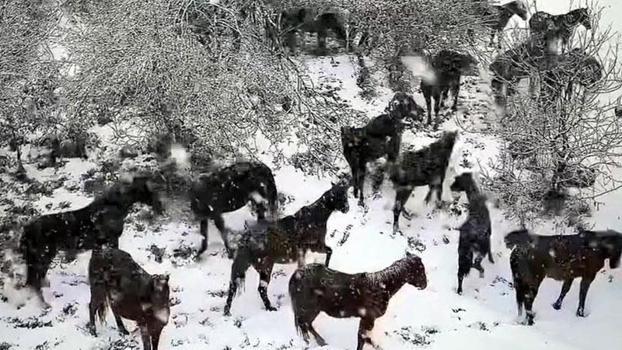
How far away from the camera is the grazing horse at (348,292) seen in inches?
306

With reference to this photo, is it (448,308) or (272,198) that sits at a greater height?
(272,198)

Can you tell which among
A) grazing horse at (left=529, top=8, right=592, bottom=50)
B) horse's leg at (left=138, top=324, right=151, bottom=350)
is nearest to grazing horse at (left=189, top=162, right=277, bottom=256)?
horse's leg at (left=138, top=324, right=151, bottom=350)

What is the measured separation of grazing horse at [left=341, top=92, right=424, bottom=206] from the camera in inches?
450

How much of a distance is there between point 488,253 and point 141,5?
676 centimetres

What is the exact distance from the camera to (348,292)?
779cm

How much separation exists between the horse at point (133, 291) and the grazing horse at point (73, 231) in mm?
1208

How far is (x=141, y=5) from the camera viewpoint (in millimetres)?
11359

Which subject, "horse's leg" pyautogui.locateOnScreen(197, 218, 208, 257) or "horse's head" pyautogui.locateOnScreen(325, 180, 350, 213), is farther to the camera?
"horse's leg" pyautogui.locateOnScreen(197, 218, 208, 257)

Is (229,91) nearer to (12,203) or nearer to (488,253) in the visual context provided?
(12,203)

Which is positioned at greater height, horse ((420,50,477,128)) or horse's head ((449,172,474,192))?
horse ((420,50,477,128))

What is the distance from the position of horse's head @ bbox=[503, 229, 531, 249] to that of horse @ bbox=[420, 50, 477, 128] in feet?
16.1

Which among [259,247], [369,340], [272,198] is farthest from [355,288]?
[272,198]

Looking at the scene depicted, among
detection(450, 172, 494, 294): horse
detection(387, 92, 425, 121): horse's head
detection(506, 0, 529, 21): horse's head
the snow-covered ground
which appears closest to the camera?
the snow-covered ground

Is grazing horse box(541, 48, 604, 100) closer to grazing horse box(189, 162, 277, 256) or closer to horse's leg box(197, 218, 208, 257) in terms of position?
grazing horse box(189, 162, 277, 256)
